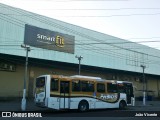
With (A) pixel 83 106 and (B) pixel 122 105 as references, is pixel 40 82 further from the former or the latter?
(B) pixel 122 105

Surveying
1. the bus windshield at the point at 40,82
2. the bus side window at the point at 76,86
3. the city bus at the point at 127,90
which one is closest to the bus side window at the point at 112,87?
the city bus at the point at 127,90

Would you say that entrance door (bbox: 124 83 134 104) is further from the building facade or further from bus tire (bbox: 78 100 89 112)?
the building facade

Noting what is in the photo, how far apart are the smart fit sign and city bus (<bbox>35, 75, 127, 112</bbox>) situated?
13177mm

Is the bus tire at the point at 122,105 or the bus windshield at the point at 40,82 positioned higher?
the bus windshield at the point at 40,82

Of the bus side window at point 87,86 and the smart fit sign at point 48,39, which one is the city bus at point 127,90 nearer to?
the bus side window at point 87,86

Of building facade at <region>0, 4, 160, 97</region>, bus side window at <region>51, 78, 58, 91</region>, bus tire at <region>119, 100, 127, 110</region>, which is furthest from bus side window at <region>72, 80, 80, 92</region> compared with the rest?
building facade at <region>0, 4, 160, 97</region>

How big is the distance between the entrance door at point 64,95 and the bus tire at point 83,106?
59.5 inches

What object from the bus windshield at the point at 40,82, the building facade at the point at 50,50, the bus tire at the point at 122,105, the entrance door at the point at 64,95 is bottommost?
the bus tire at the point at 122,105

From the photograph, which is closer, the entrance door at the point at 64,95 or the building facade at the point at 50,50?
the entrance door at the point at 64,95

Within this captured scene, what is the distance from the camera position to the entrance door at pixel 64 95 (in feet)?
79.7

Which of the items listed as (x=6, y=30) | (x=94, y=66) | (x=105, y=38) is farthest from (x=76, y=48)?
(x=6, y=30)

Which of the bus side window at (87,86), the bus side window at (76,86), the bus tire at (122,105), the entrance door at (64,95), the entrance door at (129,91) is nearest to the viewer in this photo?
the entrance door at (64,95)

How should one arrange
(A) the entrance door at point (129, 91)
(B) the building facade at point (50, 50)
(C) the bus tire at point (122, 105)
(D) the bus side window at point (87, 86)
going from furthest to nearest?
(B) the building facade at point (50, 50), (A) the entrance door at point (129, 91), (C) the bus tire at point (122, 105), (D) the bus side window at point (87, 86)

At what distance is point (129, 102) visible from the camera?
3195 cm
